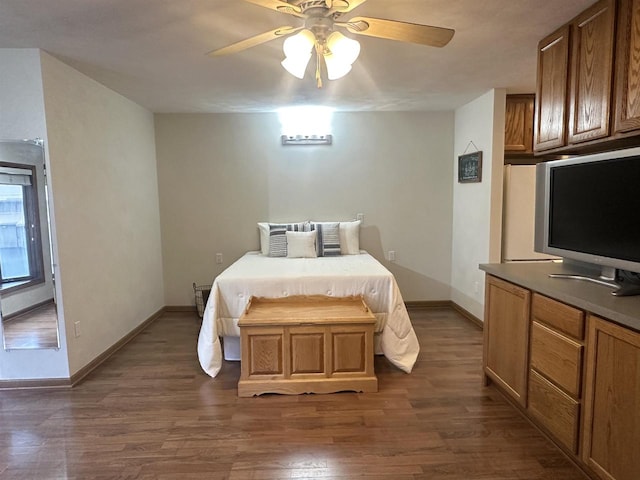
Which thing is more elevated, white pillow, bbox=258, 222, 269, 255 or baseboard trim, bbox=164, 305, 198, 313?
white pillow, bbox=258, 222, 269, 255

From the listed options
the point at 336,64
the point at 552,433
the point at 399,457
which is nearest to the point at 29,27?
the point at 336,64

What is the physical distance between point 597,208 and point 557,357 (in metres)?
0.79

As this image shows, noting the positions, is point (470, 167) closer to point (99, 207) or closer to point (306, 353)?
point (306, 353)

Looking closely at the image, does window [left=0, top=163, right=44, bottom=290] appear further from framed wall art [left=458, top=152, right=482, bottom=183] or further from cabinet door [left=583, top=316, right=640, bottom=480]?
framed wall art [left=458, top=152, right=482, bottom=183]

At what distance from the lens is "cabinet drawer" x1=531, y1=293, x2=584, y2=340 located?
69.8 inches

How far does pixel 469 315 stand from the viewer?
4.19 meters

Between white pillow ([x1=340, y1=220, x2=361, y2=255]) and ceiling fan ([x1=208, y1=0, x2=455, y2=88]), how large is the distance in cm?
254

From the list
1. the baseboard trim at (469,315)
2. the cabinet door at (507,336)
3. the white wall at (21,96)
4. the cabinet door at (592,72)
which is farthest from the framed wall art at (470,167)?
the white wall at (21,96)

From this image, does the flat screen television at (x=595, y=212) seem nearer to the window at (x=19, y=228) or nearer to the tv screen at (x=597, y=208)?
the tv screen at (x=597, y=208)

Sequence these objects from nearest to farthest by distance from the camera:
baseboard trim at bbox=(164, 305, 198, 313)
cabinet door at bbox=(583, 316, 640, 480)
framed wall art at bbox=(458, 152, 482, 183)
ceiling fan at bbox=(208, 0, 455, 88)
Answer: cabinet door at bbox=(583, 316, 640, 480), ceiling fan at bbox=(208, 0, 455, 88), framed wall art at bbox=(458, 152, 482, 183), baseboard trim at bbox=(164, 305, 198, 313)

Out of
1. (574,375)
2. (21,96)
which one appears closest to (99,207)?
(21,96)

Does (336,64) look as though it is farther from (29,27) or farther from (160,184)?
(160,184)

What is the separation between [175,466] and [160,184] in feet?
11.0

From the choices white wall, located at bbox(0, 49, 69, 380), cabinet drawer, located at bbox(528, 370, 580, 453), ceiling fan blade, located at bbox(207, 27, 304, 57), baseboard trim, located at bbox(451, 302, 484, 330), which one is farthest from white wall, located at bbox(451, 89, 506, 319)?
white wall, located at bbox(0, 49, 69, 380)
